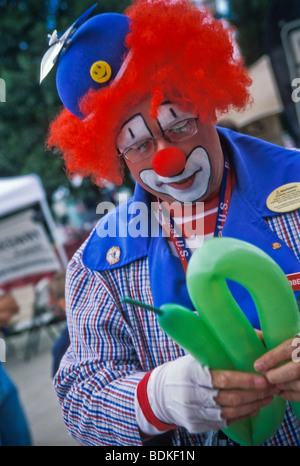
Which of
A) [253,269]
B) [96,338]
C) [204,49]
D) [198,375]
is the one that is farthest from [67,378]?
[204,49]

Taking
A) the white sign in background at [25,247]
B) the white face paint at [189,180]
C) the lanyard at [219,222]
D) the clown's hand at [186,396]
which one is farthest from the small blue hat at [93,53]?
the white sign in background at [25,247]

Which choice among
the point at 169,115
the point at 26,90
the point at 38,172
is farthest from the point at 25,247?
the point at 169,115

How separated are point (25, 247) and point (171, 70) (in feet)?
14.4

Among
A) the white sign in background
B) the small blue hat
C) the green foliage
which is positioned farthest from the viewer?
the green foliage

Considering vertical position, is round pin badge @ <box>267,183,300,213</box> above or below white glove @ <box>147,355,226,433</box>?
above

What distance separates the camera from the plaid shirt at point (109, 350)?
3.77 feet

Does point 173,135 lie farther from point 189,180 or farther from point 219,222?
point 219,222

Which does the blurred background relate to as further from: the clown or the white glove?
the white glove

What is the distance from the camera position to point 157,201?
1349 millimetres

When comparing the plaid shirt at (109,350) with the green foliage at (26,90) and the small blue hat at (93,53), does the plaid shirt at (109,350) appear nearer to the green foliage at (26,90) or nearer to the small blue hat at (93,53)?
the small blue hat at (93,53)

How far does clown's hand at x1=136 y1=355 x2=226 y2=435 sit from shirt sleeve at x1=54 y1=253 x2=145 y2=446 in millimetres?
101

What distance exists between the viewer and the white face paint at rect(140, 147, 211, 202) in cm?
115

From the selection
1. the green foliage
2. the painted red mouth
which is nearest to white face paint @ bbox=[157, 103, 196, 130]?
the painted red mouth

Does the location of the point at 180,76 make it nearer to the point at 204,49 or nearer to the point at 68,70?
the point at 204,49
